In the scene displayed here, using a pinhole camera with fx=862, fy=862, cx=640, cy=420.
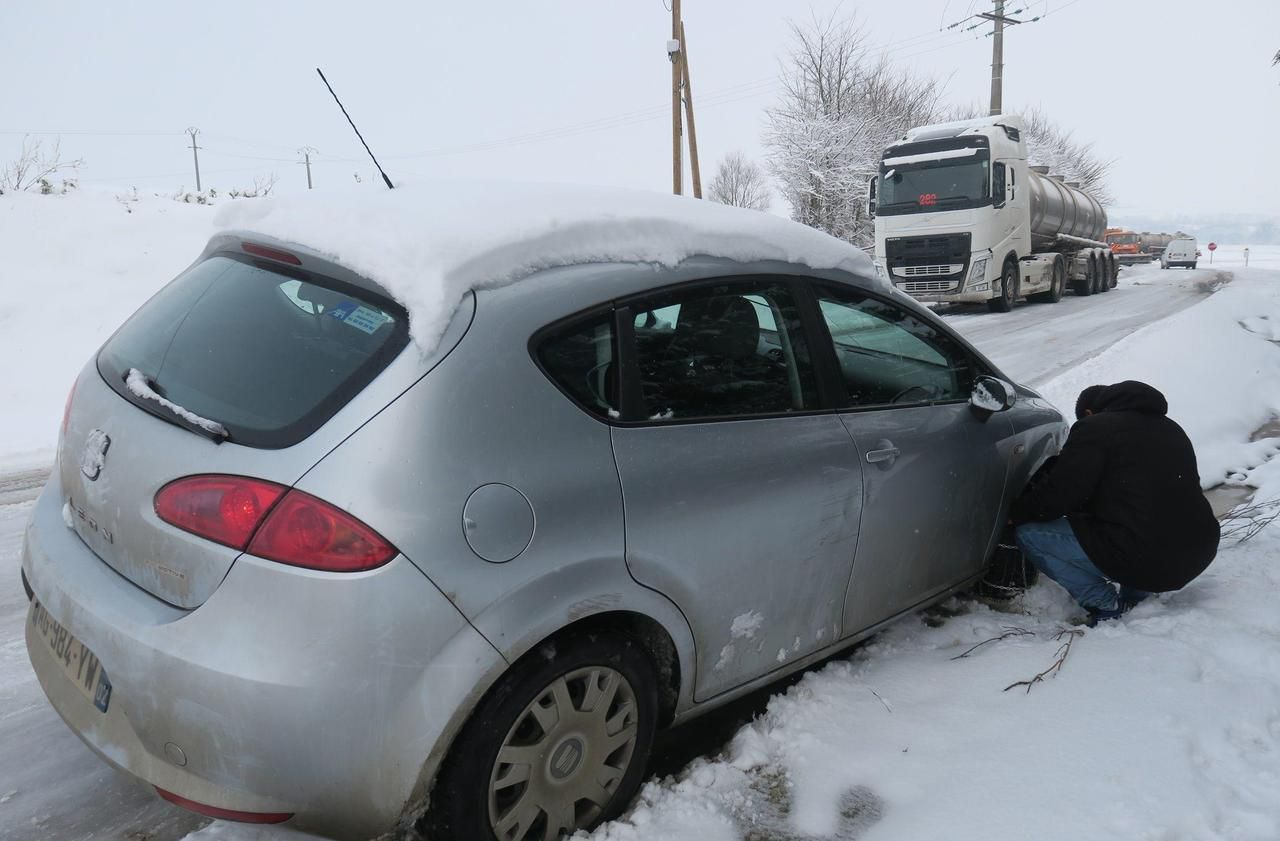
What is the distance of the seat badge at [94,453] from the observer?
6.98 ft

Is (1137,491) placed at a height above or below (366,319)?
below

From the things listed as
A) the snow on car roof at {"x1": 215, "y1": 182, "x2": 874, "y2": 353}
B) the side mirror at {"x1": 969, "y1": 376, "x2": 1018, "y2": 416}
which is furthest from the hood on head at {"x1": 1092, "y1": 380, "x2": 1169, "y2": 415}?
the snow on car roof at {"x1": 215, "y1": 182, "x2": 874, "y2": 353}

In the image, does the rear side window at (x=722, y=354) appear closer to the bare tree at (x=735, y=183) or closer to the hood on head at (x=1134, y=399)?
the hood on head at (x=1134, y=399)

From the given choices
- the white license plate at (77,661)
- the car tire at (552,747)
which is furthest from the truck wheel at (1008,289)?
the white license plate at (77,661)

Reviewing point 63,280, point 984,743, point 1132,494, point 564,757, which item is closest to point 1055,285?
point 1132,494

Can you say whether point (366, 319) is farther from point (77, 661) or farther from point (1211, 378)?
point (1211, 378)

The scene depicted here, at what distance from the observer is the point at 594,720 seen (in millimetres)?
2143

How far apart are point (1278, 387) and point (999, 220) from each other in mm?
9846

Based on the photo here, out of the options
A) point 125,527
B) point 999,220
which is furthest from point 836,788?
point 999,220

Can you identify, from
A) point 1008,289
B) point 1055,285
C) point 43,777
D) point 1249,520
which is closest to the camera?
point 43,777

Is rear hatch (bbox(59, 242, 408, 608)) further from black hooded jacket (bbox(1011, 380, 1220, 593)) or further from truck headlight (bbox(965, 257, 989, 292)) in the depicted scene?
truck headlight (bbox(965, 257, 989, 292))

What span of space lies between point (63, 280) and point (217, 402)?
502 inches

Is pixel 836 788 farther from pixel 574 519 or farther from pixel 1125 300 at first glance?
pixel 1125 300

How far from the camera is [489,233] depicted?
7.03 feet
